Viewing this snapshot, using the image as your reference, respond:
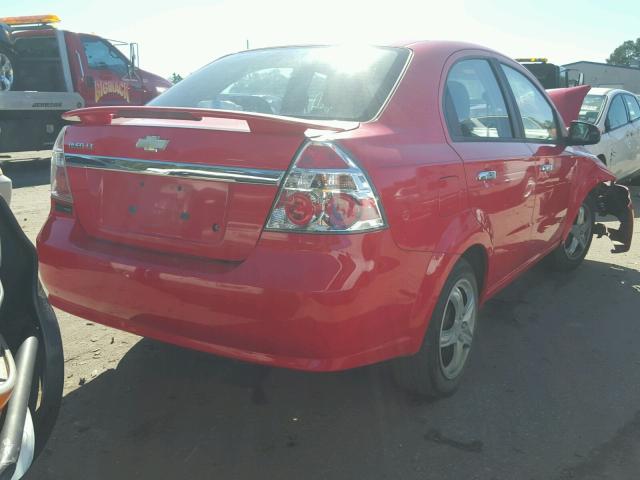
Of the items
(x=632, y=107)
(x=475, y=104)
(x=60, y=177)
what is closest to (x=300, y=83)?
(x=475, y=104)

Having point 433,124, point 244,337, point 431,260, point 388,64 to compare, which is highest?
point 388,64

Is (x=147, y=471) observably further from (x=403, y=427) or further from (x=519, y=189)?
(x=519, y=189)

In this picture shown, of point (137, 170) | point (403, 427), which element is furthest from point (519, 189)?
point (137, 170)

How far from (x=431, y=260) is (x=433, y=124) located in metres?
0.64

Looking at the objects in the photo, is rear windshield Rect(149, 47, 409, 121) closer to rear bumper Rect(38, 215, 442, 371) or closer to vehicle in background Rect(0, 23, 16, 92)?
rear bumper Rect(38, 215, 442, 371)

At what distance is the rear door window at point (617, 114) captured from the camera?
27.1ft

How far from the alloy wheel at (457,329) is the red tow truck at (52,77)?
9368 mm

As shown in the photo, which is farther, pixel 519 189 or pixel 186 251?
pixel 519 189

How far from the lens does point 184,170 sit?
2449mm

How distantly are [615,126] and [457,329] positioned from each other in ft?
21.3

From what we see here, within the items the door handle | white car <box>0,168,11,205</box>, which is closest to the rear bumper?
the door handle

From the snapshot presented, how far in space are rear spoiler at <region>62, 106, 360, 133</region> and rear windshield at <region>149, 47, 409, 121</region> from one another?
0.71ft

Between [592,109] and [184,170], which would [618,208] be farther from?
[184,170]

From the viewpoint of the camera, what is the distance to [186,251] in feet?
8.13
